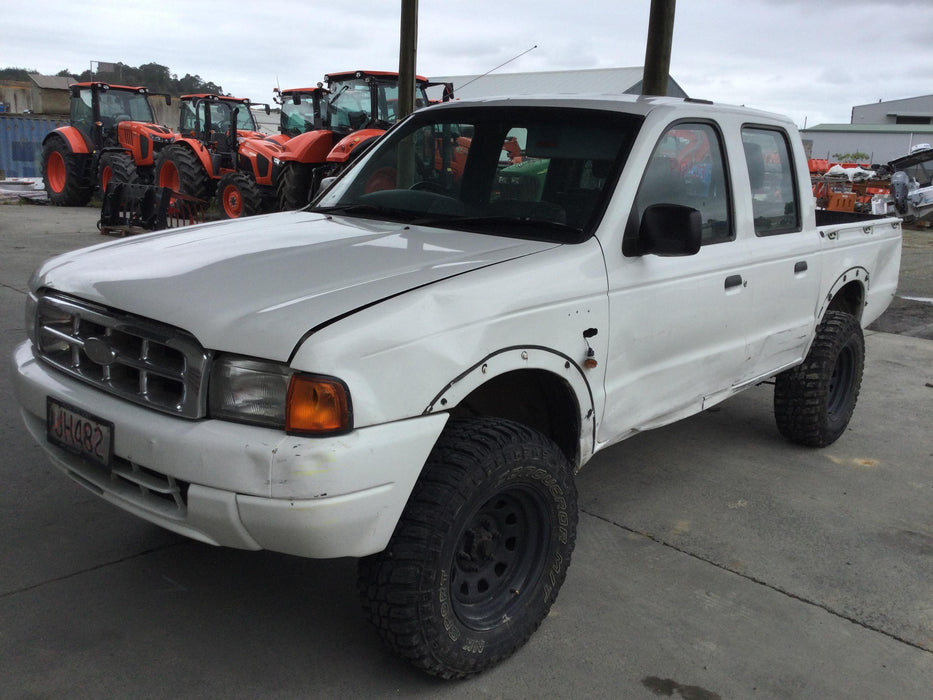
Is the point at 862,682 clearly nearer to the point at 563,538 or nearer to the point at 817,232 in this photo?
the point at 563,538

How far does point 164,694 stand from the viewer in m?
2.57

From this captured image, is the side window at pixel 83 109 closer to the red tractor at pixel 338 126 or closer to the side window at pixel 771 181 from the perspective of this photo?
the red tractor at pixel 338 126

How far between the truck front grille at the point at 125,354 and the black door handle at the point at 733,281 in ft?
7.75

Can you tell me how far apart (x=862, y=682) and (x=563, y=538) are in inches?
42.3

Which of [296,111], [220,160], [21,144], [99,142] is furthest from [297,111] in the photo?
[21,144]

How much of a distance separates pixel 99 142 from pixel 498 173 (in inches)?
628

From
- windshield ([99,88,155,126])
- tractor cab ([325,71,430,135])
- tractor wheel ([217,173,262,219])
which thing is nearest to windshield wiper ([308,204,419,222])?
tractor wheel ([217,173,262,219])

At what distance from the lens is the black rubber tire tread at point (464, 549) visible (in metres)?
2.46

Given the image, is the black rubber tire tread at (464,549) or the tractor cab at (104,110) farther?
the tractor cab at (104,110)

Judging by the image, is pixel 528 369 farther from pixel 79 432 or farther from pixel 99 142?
pixel 99 142

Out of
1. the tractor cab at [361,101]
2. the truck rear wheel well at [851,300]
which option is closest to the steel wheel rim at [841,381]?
the truck rear wheel well at [851,300]

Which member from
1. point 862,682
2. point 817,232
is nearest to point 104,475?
point 862,682

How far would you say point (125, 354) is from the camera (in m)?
2.58

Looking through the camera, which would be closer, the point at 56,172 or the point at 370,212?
the point at 370,212
